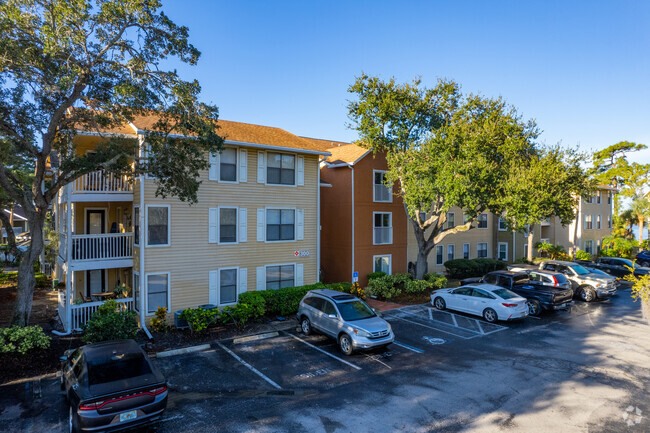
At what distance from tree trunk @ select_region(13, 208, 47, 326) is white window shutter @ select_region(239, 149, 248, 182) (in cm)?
772

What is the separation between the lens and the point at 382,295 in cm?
2064

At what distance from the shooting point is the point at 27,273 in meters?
12.3

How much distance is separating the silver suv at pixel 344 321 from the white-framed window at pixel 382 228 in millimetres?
9261

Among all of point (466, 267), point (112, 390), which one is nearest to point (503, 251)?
point (466, 267)

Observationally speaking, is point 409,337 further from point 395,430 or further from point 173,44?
point 173,44

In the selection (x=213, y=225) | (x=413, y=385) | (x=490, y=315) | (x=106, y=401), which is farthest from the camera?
(x=213, y=225)

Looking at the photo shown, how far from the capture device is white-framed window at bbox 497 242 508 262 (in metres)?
33.5

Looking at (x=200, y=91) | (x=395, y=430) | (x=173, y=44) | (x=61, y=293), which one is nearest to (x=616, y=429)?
(x=395, y=430)

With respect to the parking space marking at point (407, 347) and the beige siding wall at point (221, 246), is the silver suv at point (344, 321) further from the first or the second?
the beige siding wall at point (221, 246)

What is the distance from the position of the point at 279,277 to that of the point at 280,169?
5.54 meters

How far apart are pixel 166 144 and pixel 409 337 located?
11.6 meters

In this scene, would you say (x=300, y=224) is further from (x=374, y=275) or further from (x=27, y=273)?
(x=27, y=273)

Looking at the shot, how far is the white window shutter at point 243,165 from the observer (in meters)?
17.4

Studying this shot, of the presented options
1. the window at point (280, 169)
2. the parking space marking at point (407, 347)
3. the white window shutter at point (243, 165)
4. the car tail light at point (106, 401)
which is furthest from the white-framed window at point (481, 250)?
the car tail light at point (106, 401)
